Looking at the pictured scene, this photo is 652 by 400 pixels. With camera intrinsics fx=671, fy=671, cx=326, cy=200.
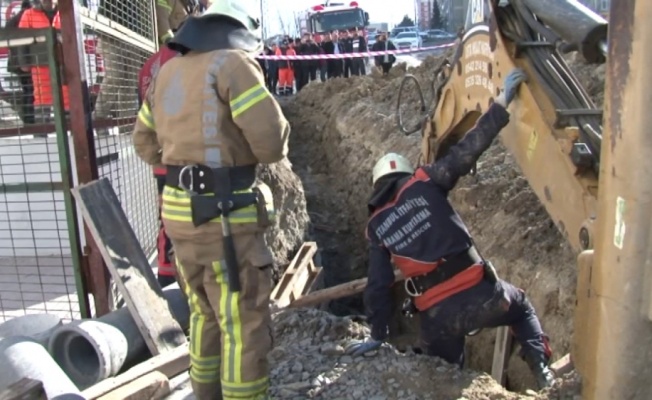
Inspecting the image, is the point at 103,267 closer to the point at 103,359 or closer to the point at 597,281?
the point at 103,359

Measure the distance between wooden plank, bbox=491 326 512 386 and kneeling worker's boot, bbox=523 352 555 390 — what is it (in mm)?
852

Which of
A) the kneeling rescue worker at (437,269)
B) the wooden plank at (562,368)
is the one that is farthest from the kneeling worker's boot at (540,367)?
the wooden plank at (562,368)

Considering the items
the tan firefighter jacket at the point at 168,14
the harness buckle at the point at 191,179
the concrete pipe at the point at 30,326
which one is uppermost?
the tan firefighter jacket at the point at 168,14

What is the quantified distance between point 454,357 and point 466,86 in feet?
5.75

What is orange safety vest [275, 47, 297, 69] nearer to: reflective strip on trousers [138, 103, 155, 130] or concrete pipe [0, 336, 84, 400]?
reflective strip on trousers [138, 103, 155, 130]

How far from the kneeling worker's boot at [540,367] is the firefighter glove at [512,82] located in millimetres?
1634

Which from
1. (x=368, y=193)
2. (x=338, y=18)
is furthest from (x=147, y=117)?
(x=338, y=18)

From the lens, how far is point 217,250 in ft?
10.7

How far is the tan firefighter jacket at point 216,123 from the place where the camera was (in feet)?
10.3

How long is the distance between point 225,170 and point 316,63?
807 inches

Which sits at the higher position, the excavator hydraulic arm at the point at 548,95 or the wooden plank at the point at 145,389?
the excavator hydraulic arm at the point at 548,95

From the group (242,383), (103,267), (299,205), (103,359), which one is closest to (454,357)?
(242,383)

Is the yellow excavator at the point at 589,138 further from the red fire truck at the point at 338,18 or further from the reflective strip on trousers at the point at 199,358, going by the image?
the red fire truck at the point at 338,18

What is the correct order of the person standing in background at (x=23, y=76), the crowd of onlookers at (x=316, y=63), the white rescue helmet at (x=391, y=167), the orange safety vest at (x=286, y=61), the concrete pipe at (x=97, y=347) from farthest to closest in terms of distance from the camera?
1. the orange safety vest at (x=286, y=61)
2. the crowd of onlookers at (x=316, y=63)
3. the person standing in background at (x=23, y=76)
4. the white rescue helmet at (x=391, y=167)
5. the concrete pipe at (x=97, y=347)
